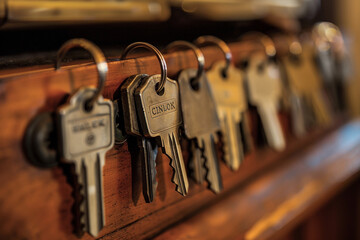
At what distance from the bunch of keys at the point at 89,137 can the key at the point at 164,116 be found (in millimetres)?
46

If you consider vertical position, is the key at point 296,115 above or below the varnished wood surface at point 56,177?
below

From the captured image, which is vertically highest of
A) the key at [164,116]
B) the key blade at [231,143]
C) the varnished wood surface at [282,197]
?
the key at [164,116]

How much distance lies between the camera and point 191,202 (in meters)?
0.67

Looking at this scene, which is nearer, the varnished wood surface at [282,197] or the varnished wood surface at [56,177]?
the varnished wood surface at [56,177]

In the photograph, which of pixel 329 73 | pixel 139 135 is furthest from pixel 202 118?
pixel 329 73

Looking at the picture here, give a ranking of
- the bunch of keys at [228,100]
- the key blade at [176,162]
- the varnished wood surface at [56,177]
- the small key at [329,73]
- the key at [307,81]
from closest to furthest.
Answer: the varnished wood surface at [56,177], the key blade at [176,162], the bunch of keys at [228,100], the key at [307,81], the small key at [329,73]

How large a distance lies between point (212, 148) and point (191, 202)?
139 mm

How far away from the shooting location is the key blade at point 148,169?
48 centimetres

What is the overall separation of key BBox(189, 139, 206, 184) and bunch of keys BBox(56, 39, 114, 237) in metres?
0.18

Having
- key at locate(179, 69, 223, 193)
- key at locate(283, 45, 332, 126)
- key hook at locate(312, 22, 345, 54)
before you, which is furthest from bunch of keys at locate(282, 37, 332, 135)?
key at locate(179, 69, 223, 193)

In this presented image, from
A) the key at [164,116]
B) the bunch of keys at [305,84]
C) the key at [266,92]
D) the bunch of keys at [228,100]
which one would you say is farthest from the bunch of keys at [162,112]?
the bunch of keys at [305,84]

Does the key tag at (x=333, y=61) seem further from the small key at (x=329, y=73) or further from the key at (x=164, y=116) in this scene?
the key at (x=164, y=116)

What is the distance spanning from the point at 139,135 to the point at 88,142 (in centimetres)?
8

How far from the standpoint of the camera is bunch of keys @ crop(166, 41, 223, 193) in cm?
54
